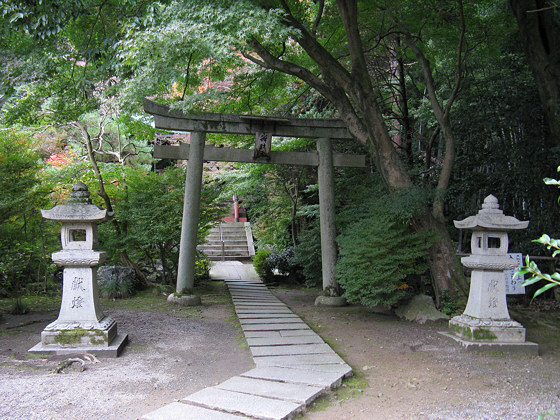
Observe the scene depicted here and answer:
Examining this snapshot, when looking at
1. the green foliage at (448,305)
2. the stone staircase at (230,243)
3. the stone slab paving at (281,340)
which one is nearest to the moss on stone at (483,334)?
the green foliage at (448,305)

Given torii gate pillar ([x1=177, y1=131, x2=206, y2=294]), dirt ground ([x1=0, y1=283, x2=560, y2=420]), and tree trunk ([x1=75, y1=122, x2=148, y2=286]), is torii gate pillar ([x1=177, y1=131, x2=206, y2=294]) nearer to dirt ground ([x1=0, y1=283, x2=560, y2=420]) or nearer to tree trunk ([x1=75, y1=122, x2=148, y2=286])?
dirt ground ([x1=0, y1=283, x2=560, y2=420])

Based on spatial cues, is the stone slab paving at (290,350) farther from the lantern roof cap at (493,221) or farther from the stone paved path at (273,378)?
the lantern roof cap at (493,221)

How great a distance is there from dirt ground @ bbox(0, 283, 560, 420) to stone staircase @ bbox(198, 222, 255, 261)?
33.2 ft

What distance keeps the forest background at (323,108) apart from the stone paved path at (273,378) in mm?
1542

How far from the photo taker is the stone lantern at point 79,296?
5.22 m

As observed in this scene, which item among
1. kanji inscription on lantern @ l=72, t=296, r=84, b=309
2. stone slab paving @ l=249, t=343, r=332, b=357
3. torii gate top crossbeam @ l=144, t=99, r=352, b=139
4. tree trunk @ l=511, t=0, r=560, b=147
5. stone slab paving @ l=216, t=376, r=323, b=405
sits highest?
tree trunk @ l=511, t=0, r=560, b=147

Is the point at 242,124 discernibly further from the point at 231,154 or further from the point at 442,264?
the point at 442,264

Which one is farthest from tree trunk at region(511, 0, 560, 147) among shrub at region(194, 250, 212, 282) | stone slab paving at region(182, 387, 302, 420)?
shrub at region(194, 250, 212, 282)

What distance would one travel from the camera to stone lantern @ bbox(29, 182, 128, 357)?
5.22 metres

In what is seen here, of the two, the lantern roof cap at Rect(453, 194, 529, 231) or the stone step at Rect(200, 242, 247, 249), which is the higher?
the lantern roof cap at Rect(453, 194, 529, 231)

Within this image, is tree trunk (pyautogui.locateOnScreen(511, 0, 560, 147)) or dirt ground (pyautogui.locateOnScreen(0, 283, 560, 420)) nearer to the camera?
dirt ground (pyautogui.locateOnScreen(0, 283, 560, 420))

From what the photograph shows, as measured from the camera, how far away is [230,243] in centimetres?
1884

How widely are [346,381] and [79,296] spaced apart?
3562 millimetres

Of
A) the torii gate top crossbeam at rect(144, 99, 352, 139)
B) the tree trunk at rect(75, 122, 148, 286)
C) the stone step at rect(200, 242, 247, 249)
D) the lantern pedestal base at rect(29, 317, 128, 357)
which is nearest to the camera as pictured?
the lantern pedestal base at rect(29, 317, 128, 357)
